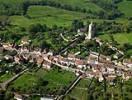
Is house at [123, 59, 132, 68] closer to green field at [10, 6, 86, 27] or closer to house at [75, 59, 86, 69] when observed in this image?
house at [75, 59, 86, 69]

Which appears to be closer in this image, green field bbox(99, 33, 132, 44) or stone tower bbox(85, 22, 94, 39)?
green field bbox(99, 33, 132, 44)

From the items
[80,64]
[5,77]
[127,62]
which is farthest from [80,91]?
[127,62]

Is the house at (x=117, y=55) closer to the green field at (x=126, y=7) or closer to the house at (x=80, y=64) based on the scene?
the house at (x=80, y=64)

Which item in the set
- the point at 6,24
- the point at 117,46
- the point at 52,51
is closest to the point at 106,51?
the point at 117,46

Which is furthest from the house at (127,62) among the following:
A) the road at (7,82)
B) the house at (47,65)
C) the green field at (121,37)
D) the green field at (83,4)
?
the green field at (83,4)

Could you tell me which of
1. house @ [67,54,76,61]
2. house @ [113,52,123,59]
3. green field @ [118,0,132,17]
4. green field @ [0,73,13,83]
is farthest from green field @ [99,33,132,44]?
green field @ [0,73,13,83]

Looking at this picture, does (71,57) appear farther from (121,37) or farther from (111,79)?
(121,37)
